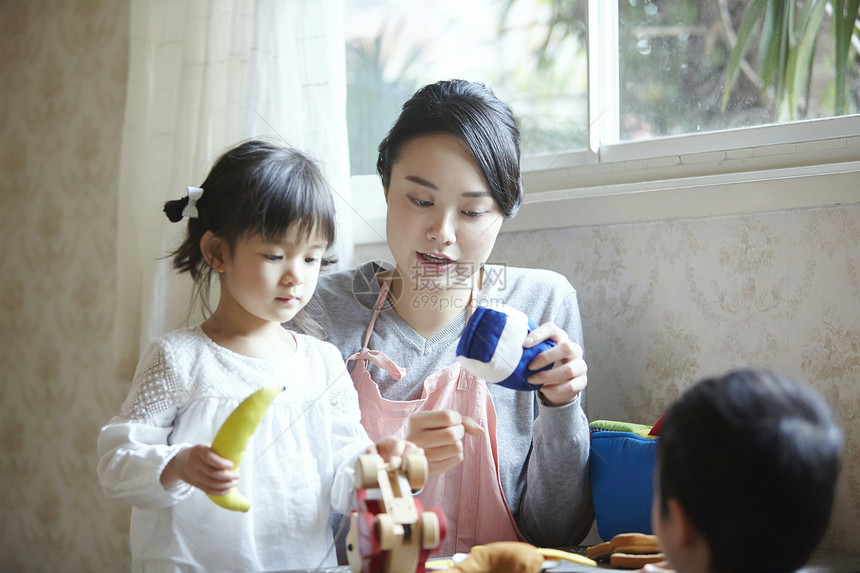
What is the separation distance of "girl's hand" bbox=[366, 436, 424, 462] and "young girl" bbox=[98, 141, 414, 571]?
0.14 metres

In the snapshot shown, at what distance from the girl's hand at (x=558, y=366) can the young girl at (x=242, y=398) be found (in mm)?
255

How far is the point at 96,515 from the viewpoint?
199cm

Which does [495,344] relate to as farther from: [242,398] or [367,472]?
[242,398]

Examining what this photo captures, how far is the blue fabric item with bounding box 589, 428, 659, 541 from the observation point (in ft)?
3.44

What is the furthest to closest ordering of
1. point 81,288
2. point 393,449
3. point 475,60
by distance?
point 81,288 < point 475,60 < point 393,449

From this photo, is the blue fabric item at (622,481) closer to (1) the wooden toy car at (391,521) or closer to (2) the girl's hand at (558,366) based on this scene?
(2) the girl's hand at (558,366)

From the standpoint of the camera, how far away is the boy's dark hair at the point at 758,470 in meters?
0.62

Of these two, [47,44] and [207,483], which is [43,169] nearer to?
[47,44]

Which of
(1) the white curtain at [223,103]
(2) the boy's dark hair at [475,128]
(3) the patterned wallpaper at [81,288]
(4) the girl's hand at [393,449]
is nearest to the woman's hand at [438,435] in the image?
(4) the girl's hand at [393,449]

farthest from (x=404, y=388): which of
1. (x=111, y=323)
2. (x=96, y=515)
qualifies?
(x=96, y=515)

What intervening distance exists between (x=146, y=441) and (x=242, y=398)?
0.41 feet

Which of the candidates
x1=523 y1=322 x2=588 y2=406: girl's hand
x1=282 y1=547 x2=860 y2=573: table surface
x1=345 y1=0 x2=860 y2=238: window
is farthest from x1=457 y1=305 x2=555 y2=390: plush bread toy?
x1=345 y1=0 x2=860 y2=238: window

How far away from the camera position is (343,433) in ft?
3.50

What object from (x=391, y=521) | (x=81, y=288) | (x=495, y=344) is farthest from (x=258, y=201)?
(x=81, y=288)
